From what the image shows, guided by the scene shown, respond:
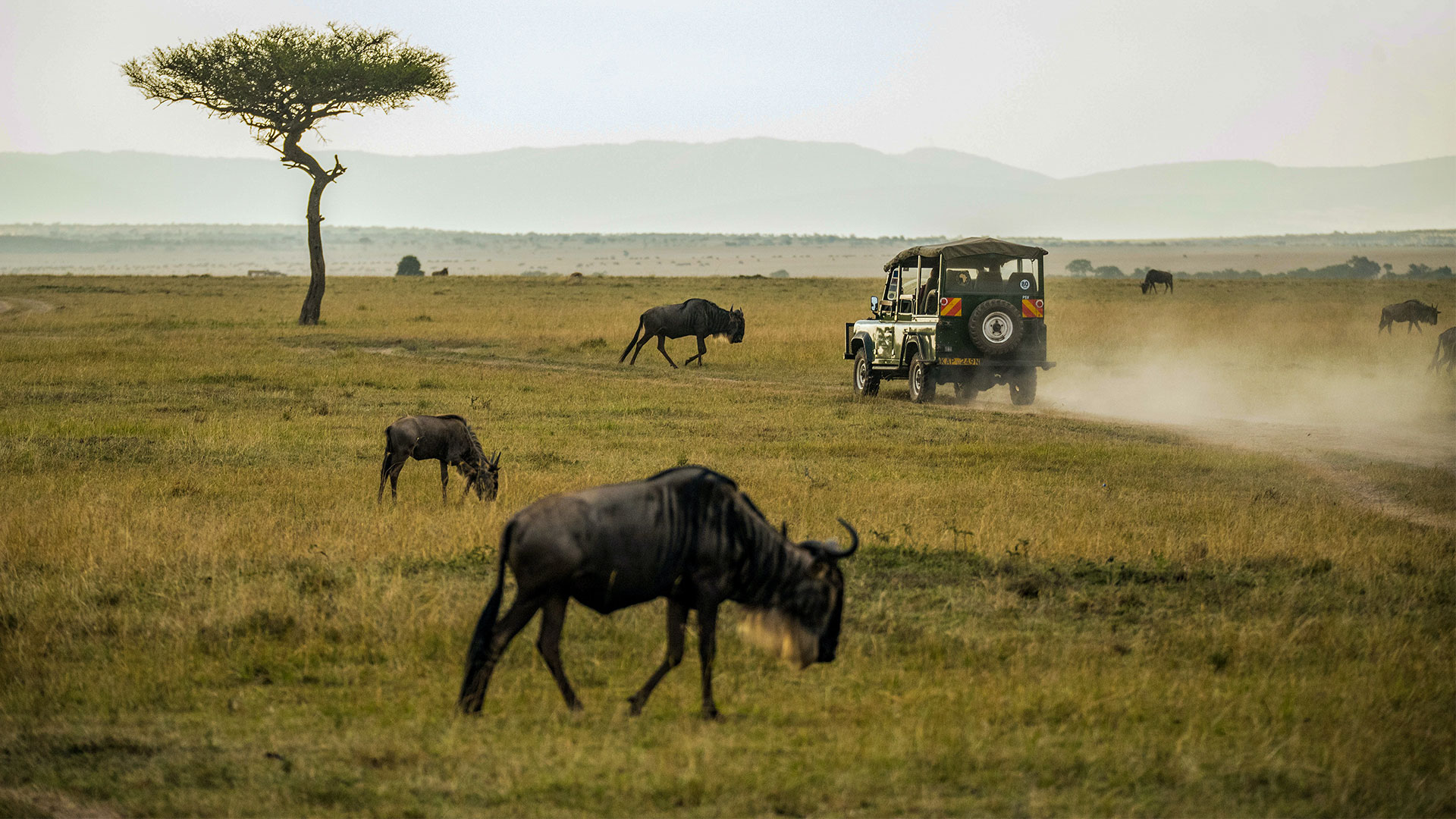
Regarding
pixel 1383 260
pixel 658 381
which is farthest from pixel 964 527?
pixel 1383 260

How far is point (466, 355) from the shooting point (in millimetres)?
30312

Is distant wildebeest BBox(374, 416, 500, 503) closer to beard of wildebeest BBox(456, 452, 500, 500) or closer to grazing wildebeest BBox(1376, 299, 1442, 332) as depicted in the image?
beard of wildebeest BBox(456, 452, 500, 500)

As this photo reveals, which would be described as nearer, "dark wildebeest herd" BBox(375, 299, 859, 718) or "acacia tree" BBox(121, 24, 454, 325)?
"dark wildebeest herd" BBox(375, 299, 859, 718)

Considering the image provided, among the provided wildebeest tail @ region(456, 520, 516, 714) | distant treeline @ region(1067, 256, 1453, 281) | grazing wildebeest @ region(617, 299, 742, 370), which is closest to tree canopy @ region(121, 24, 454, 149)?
grazing wildebeest @ region(617, 299, 742, 370)

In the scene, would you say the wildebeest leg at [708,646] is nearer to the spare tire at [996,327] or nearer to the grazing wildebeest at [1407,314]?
the spare tire at [996,327]

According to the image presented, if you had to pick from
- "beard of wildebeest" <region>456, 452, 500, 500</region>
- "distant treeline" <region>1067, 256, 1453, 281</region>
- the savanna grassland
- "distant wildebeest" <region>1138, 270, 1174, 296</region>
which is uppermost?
"distant treeline" <region>1067, 256, 1453, 281</region>

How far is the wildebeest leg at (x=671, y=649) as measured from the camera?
6.28 meters

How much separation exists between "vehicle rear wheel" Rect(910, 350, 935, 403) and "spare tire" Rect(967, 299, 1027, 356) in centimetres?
109

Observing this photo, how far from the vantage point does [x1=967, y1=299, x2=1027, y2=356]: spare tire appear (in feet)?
69.7

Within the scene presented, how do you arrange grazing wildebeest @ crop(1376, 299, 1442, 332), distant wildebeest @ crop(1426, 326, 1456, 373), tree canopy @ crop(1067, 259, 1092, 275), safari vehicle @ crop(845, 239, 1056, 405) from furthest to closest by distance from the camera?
1. tree canopy @ crop(1067, 259, 1092, 275)
2. grazing wildebeest @ crop(1376, 299, 1442, 332)
3. distant wildebeest @ crop(1426, 326, 1456, 373)
4. safari vehicle @ crop(845, 239, 1056, 405)

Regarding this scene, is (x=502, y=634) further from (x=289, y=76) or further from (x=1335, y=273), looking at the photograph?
(x=1335, y=273)

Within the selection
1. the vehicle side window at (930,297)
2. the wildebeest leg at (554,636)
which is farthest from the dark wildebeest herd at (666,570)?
the vehicle side window at (930,297)

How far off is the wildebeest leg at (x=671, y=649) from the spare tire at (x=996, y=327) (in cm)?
1569

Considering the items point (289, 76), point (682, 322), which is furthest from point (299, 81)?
point (682, 322)
